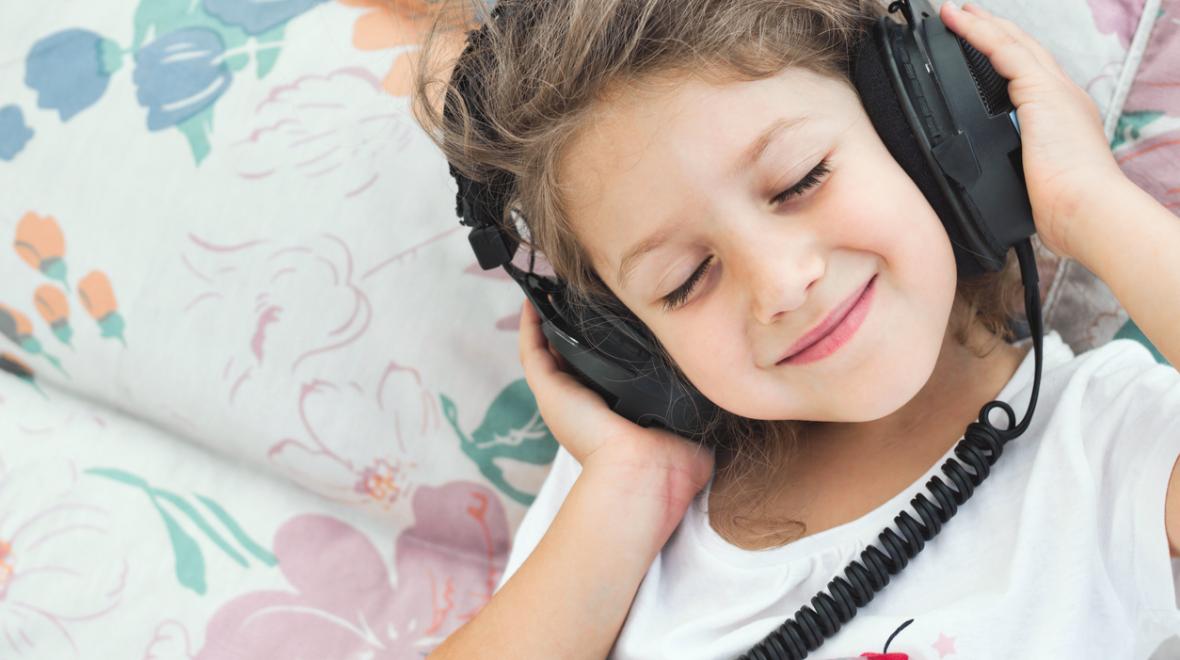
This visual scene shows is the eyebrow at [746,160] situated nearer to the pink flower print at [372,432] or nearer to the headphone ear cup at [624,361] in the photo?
the headphone ear cup at [624,361]

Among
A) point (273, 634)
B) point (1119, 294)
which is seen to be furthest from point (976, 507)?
point (273, 634)

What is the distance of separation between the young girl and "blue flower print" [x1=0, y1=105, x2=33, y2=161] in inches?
30.5

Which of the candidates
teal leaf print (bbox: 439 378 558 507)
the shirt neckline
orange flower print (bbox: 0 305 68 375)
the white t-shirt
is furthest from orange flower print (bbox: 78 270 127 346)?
the shirt neckline

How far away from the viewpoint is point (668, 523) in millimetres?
1145

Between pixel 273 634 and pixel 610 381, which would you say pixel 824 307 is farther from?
pixel 273 634

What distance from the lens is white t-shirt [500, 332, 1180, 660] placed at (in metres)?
0.88

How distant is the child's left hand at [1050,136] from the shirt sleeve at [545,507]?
61cm

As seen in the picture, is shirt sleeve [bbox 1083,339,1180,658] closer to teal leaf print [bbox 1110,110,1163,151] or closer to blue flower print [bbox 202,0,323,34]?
teal leaf print [bbox 1110,110,1163,151]

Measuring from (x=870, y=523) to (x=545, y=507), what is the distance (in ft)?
1.37

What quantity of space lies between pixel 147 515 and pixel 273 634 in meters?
0.26

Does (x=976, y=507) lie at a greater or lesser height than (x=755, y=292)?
lesser

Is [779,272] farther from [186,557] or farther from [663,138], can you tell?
[186,557]

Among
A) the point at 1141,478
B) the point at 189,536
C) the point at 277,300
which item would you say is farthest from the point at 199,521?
the point at 1141,478

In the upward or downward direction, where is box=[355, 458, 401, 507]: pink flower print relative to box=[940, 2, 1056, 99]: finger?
downward
